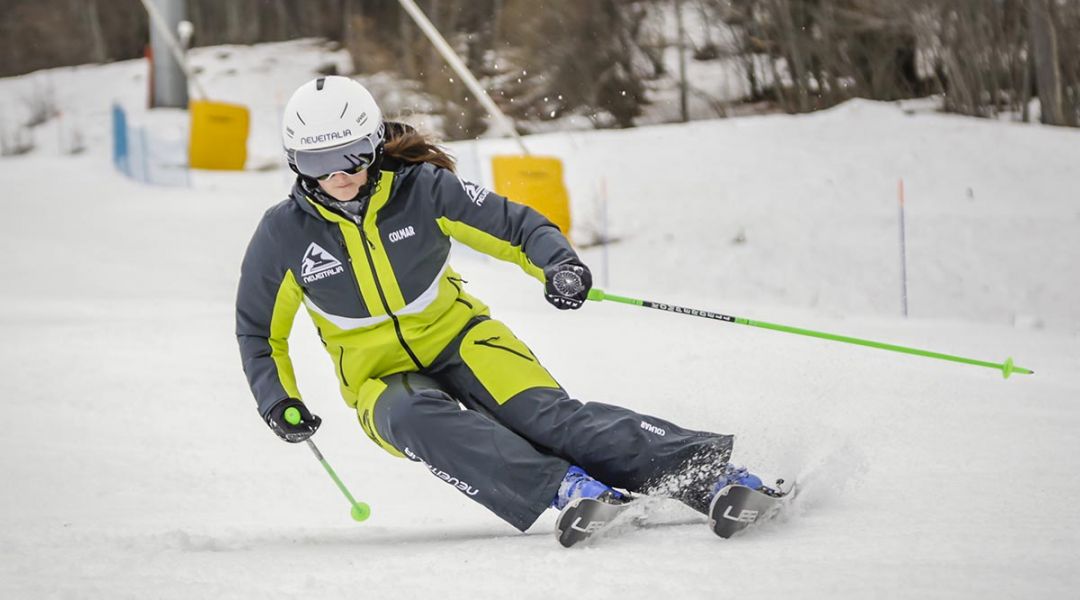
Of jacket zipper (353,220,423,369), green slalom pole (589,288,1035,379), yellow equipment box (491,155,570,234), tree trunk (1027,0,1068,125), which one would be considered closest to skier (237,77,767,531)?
jacket zipper (353,220,423,369)

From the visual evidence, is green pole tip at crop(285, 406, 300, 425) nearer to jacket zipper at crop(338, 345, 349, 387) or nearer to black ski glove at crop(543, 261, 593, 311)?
jacket zipper at crop(338, 345, 349, 387)

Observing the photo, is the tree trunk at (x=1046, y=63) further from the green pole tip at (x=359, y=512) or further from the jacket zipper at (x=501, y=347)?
the green pole tip at (x=359, y=512)

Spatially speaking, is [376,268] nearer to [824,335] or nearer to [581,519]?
[581,519]

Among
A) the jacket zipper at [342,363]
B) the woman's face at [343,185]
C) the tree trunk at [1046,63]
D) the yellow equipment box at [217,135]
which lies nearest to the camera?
the woman's face at [343,185]

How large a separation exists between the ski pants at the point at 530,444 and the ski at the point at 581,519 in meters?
0.18

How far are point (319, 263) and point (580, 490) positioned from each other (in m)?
0.99

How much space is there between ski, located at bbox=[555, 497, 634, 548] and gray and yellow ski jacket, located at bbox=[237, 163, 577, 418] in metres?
0.70

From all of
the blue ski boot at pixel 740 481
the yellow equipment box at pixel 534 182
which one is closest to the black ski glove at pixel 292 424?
the blue ski boot at pixel 740 481

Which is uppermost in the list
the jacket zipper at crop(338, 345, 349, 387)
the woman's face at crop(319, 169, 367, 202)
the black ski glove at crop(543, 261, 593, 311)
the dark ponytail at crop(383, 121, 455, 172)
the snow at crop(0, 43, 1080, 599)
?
the dark ponytail at crop(383, 121, 455, 172)

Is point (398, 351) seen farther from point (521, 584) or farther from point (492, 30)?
point (492, 30)

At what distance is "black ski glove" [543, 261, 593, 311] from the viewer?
10.3 feet

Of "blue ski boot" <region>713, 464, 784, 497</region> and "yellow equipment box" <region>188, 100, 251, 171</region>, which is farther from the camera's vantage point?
"yellow equipment box" <region>188, 100, 251, 171</region>

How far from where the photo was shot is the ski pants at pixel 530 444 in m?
3.08

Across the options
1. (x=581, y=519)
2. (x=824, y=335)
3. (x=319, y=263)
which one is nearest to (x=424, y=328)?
(x=319, y=263)
